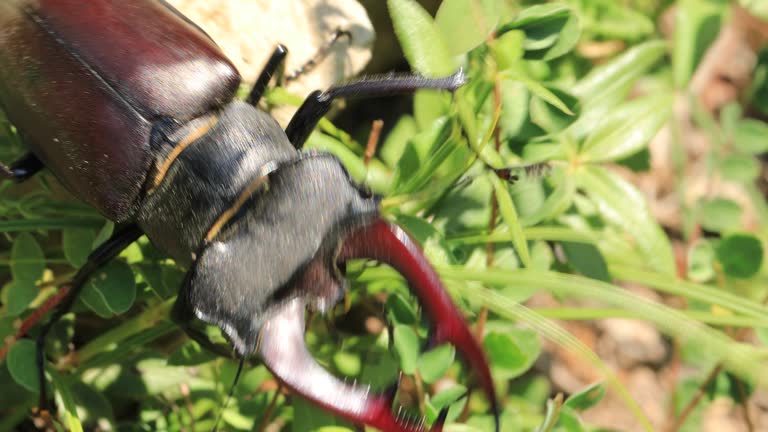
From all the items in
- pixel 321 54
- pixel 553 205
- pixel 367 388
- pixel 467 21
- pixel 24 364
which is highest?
pixel 467 21

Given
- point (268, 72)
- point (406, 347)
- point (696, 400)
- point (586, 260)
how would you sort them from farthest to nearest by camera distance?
point (696, 400) < point (268, 72) < point (586, 260) < point (406, 347)

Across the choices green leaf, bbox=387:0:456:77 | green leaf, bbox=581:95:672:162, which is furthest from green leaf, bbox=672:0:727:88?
green leaf, bbox=387:0:456:77

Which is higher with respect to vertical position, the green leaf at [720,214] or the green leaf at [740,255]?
the green leaf at [740,255]

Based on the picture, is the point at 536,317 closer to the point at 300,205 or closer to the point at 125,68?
the point at 300,205

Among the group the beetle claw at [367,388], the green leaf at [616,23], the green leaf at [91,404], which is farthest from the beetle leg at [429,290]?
the green leaf at [616,23]

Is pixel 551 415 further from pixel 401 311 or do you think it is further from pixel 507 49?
pixel 507 49

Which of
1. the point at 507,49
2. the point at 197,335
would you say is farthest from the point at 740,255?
the point at 197,335

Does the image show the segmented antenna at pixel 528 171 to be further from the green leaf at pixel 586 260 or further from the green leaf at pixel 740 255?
the green leaf at pixel 740 255

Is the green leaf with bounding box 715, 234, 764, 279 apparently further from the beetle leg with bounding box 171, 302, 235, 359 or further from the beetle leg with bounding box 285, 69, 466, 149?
the beetle leg with bounding box 171, 302, 235, 359
